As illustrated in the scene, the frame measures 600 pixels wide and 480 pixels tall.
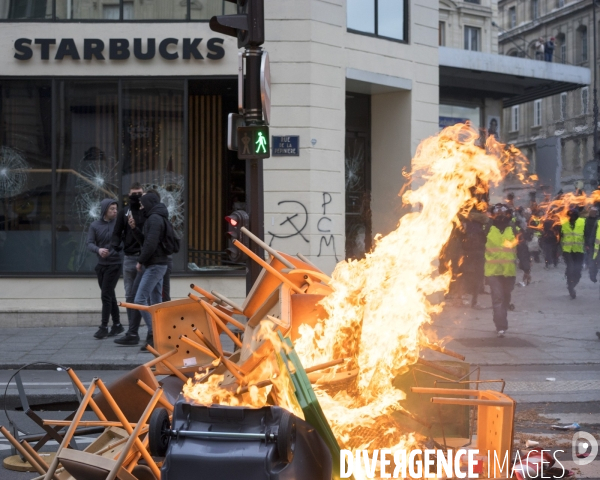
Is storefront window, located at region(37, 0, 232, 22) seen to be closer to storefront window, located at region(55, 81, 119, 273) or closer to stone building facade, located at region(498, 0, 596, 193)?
storefront window, located at region(55, 81, 119, 273)

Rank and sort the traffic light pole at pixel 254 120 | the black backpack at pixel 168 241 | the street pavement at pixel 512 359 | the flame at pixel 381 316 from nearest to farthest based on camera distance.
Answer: the flame at pixel 381 316 < the street pavement at pixel 512 359 < the traffic light pole at pixel 254 120 < the black backpack at pixel 168 241

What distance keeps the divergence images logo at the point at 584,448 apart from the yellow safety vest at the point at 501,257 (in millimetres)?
5190

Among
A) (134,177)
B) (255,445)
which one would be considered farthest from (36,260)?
(255,445)

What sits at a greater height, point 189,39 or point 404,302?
point 189,39

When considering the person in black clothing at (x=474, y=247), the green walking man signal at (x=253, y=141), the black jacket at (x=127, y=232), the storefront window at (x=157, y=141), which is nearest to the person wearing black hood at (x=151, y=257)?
the black jacket at (x=127, y=232)

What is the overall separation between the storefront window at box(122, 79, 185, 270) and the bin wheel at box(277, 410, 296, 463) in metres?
9.87

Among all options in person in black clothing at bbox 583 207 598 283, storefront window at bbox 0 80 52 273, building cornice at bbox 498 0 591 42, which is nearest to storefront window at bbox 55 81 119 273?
storefront window at bbox 0 80 52 273

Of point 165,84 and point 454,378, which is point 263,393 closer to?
point 454,378

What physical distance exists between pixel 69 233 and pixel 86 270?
66 centimetres

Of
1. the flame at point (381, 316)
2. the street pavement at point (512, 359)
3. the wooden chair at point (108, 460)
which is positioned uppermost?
the flame at point (381, 316)

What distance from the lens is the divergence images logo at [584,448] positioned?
214 inches

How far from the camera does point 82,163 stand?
42.1ft

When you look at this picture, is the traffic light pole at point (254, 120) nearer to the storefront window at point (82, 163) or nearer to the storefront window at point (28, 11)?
the storefront window at point (82, 163)

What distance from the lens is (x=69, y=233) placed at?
12.8 meters
